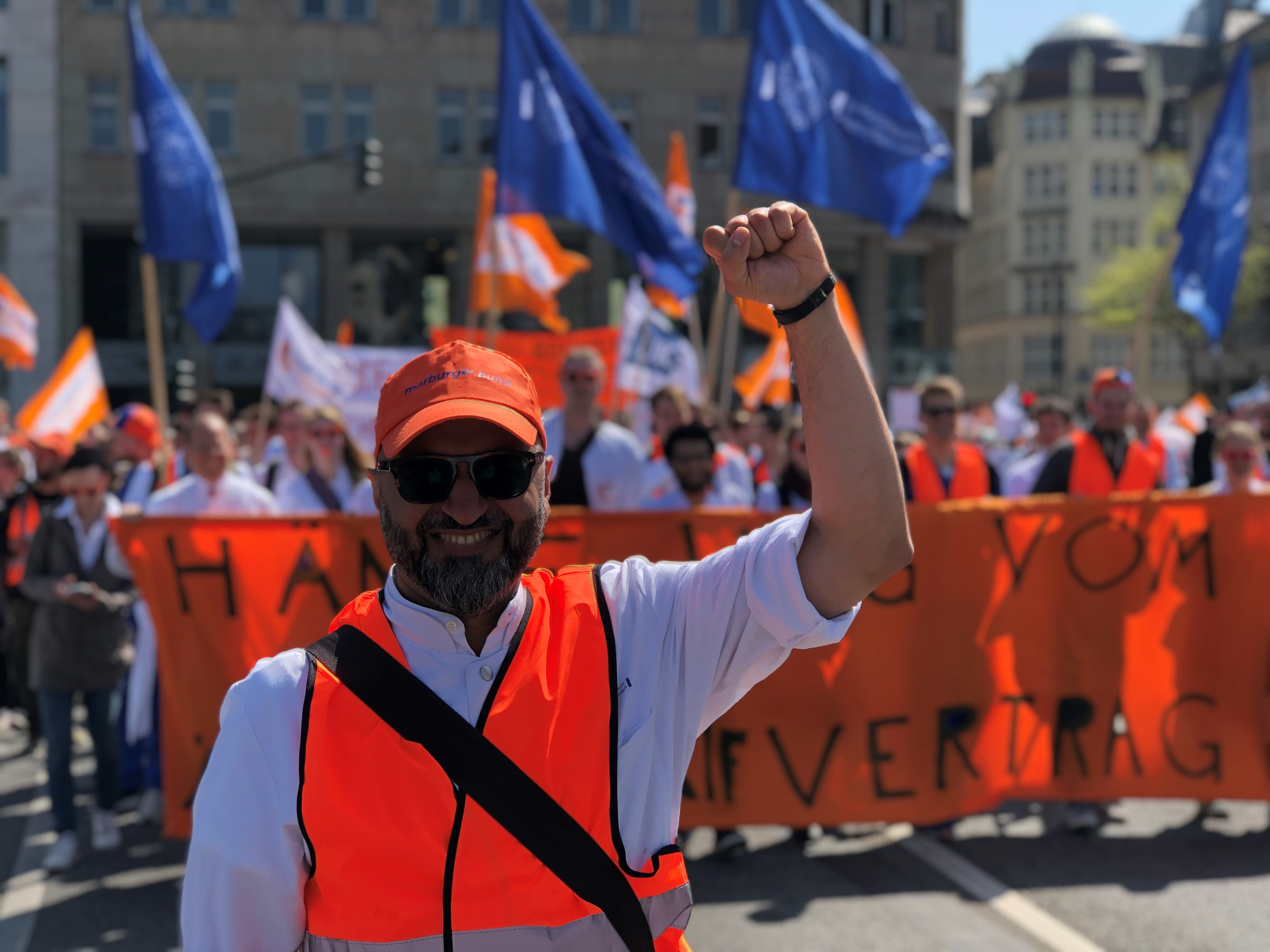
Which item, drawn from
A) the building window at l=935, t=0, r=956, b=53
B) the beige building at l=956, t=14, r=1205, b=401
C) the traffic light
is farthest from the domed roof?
Answer: the traffic light

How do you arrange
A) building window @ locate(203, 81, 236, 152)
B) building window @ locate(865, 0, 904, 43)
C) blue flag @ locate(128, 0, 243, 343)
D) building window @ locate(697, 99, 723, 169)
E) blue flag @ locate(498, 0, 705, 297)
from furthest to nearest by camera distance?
1. building window @ locate(865, 0, 904, 43)
2. building window @ locate(697, 99, 723, 169)
3. building window @ locate(203, 81, 236, 152)
4. blue flag @ locate(128, 0, 243, 343)
5. blue flag @ locate(498, 0, 705, 297)

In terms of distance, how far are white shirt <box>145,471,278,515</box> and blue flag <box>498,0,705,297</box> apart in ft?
10.7

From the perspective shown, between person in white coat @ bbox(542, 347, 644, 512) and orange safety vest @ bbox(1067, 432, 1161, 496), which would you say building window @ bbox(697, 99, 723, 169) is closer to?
orange safety vest @ bbox(1067, 432, 1161, 496)

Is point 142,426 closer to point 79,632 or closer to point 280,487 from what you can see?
point 280,487

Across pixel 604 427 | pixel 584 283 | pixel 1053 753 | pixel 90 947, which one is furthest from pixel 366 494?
pixel 584 283

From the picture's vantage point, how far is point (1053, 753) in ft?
20.0

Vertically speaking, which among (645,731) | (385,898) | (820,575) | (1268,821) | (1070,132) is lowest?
(1268,821)

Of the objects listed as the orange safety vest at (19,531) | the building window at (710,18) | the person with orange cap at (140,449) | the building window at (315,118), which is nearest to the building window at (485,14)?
the building window at (315,118)

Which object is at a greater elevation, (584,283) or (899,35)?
(899,35)

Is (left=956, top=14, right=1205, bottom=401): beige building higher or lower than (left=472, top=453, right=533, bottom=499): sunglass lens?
higher

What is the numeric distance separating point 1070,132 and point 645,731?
8582 centimetres

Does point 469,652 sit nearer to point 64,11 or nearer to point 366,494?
point 366,494

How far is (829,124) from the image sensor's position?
9.46 m

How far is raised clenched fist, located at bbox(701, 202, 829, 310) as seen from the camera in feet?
6.26
